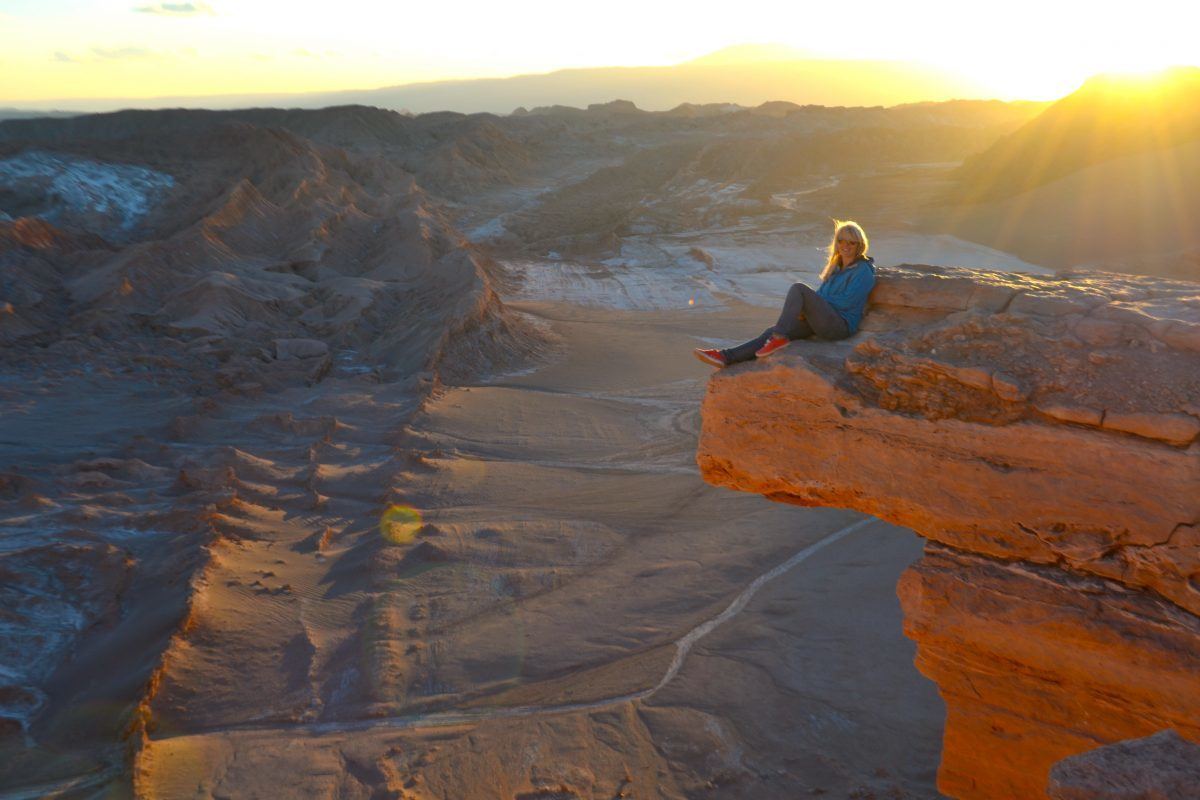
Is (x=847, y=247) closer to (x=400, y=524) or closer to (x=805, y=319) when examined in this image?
(x=805, y=319)

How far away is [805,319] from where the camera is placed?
4918 millimetres

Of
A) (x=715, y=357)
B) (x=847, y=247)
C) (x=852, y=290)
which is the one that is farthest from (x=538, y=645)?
(x=847, y=247)

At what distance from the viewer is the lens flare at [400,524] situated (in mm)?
7684

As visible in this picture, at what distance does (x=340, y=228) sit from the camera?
1969 cm

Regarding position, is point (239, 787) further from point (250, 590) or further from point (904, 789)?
point (904, 789)

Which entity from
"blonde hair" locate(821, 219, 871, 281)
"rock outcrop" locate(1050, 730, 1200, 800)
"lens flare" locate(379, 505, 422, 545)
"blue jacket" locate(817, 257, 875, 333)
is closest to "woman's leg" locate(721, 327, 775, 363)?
"blue jacket" locate(817, 257, 875, 333)

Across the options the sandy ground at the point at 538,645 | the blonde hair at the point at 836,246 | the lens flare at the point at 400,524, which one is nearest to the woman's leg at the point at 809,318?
the blonde hair at the point at 836,246

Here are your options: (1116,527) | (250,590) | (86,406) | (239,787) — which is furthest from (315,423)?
(1116,527)

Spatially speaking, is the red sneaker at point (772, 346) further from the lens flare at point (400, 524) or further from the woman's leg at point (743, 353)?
the lens flare at point (400, 524)

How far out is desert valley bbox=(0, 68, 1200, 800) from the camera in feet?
12.9

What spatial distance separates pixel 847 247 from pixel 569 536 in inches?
154

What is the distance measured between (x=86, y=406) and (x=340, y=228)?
9.80m

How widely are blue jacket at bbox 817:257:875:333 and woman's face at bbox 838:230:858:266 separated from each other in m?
0.10

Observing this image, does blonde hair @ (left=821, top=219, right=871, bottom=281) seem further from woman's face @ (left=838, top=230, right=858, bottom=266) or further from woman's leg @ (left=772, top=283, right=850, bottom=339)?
woman's leg @ (left=772, top=283, right=850, bottom=339)
